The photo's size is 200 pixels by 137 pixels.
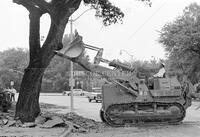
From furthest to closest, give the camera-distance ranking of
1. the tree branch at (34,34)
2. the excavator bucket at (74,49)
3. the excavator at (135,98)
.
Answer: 1. the excavator at (135,98)
2. the tree branch at (34,34)
3. the excavator bucket at (74,49)

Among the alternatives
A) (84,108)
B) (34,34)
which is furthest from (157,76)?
(84,108)

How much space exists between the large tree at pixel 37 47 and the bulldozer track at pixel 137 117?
319 centimetres

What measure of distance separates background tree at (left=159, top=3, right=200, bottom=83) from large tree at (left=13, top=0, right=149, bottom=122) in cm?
3143

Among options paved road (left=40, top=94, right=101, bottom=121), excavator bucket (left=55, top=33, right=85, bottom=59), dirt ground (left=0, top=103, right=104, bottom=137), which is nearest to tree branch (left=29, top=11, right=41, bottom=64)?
excavator bucket (left=55, top=33, right=85, bottom=59)

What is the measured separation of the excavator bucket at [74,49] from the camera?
1733 cm

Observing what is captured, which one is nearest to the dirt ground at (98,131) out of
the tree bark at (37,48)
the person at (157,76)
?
the tree bark at (37,48)

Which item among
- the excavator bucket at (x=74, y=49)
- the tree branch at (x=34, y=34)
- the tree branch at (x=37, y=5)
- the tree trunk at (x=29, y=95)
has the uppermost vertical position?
the tree branch at (x=37, y=5)

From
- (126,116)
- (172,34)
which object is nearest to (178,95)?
(126,116)

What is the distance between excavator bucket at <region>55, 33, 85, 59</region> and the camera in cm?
1733

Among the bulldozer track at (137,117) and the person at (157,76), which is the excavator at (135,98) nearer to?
the bulldozer track at (137,117)

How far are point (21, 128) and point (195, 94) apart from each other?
8.37 metres

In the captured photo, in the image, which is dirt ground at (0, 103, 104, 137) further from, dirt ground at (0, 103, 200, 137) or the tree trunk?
the tree trunk

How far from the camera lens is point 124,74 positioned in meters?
19.5

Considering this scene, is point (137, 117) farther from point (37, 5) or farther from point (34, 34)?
point (37, 5)
